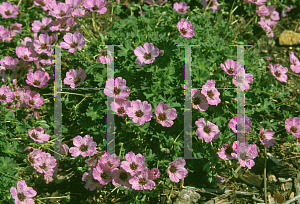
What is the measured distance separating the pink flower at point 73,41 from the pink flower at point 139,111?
1.16 m

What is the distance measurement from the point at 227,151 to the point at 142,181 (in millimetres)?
1034

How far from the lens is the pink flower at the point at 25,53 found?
13.3 ft

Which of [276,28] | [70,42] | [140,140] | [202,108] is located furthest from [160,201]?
[276,28]

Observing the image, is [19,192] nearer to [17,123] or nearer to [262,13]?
[17,123]

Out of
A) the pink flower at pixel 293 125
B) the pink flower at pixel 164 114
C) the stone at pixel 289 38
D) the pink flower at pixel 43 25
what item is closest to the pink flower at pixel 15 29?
the pink flower at pixel 43 25

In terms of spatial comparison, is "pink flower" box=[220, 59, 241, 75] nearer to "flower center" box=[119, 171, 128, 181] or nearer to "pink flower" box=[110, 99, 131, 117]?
"pink flower" box=[110, 99, 131, 117]

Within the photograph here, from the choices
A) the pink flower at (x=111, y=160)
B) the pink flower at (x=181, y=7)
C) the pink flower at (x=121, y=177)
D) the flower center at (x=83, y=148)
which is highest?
the pink flower at (x=181, y=7)

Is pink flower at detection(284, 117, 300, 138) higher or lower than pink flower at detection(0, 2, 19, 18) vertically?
lower

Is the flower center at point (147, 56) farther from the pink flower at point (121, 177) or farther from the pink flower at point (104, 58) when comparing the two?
the pink flower at point (121, 177)

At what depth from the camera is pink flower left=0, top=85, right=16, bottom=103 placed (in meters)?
3.67

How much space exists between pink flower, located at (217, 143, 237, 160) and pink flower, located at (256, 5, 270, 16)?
8.80 ft

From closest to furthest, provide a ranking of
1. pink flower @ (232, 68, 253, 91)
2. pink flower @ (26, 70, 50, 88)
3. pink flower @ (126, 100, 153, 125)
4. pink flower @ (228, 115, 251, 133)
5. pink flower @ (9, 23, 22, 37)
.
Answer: pink flower @ (126, 100, 153, 125) → pink flower @ (228, 115, 251, 133) → pink flower @ (232, 68, 253, 91) → pink flower @ (26, 70, 50, 88) → pink flower @ (9, 23, 22, 37)

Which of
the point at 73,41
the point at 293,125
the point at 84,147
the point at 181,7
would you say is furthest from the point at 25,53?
the point at 293,125

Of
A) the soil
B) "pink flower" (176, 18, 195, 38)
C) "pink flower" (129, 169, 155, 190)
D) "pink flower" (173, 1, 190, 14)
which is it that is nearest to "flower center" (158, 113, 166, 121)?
"pink flower" (129, 169, 155, 190)
